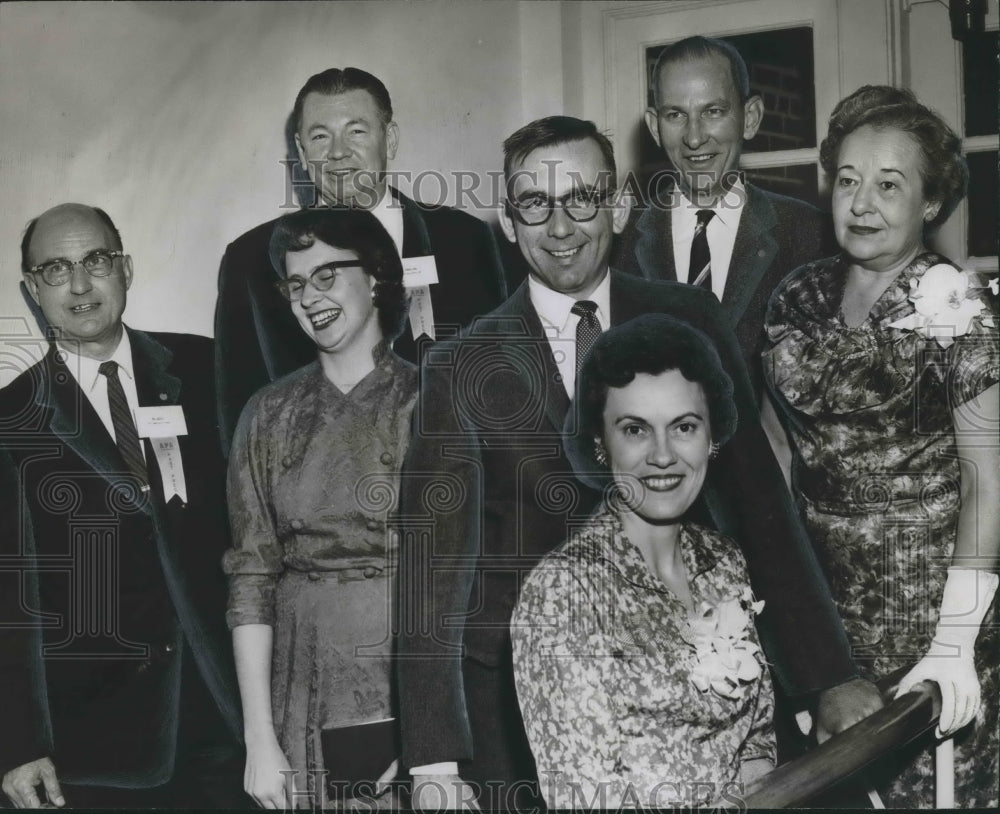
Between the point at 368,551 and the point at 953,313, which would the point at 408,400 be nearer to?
the point at 368,551

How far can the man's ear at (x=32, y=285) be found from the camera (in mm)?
3930

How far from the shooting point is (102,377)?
387 cm

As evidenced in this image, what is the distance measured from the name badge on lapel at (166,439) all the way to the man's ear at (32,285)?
17.3 inches

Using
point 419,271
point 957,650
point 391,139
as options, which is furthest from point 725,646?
point 391,139

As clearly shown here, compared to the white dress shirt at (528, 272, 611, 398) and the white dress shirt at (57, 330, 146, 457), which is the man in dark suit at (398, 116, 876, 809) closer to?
the white dress shirt at (528, 272, 611, 398)

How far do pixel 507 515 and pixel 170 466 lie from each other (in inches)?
37.5

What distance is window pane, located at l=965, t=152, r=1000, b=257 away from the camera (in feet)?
12.0

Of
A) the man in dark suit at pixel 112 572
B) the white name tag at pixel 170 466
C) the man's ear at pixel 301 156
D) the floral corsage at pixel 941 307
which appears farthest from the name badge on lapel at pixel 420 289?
the floral corsage at pixel 941 307

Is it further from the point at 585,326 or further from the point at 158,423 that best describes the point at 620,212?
the point at 158,423

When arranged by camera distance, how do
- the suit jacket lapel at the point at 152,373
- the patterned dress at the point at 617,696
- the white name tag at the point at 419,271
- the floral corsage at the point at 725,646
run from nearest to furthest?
1. the patterned dress at the point at 617,696
2. the floral corsage at the point at 725,646
3. the white name tag at the point at 419,271
4. the suit jacket lapel at the point at 152,373

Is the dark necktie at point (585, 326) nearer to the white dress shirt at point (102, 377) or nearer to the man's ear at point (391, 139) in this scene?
the man's ear at point (391, 139)

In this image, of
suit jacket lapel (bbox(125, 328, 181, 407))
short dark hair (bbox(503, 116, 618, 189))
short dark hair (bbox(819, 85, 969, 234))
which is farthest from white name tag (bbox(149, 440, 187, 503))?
short dark hair (bbox(819, 85, 969, 234))

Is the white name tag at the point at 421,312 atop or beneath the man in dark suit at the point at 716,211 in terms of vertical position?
beneath

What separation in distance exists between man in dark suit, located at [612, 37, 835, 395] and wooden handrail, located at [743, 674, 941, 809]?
88 cm
